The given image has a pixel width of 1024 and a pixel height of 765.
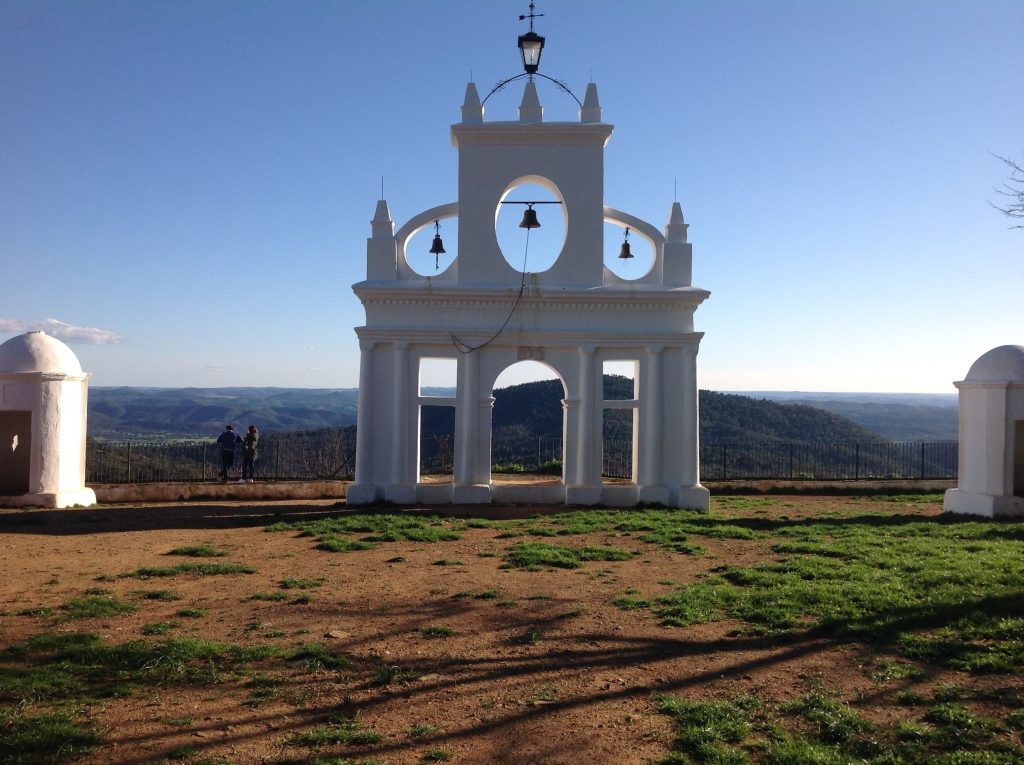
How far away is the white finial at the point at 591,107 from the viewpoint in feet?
53.1

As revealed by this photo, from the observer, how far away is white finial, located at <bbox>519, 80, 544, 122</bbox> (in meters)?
16.2

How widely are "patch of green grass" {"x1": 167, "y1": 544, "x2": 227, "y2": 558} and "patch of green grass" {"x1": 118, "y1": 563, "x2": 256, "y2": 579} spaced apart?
0.78m

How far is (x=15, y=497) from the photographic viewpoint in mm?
15109

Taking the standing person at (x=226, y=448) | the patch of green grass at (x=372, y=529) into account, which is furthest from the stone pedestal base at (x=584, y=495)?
the standing person at (x=226, y=448)

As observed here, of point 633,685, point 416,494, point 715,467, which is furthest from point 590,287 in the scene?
point 715,467

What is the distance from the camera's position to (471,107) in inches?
637

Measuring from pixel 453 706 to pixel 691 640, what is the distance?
8.33 feet

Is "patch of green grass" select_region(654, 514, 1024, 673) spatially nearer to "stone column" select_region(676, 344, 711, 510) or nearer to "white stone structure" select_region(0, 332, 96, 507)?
"stone column" select_region(676, 344, 711, 510)

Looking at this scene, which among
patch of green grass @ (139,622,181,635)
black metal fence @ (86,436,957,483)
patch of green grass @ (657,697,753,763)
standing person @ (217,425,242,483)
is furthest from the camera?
black metal fence @ (86,436,957,483)

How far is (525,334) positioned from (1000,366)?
9.67 meters

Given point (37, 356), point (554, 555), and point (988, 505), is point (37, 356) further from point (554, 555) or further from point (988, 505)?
point (988, 505)

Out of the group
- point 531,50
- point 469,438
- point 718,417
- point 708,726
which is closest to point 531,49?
point 531,50

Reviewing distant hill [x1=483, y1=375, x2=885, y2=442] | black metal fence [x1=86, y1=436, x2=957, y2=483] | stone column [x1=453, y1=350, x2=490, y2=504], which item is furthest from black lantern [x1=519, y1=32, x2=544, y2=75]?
distant hill [x1=483, y1=375, x2=885, y2=442]

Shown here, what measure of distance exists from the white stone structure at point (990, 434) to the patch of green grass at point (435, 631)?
1269 cm
